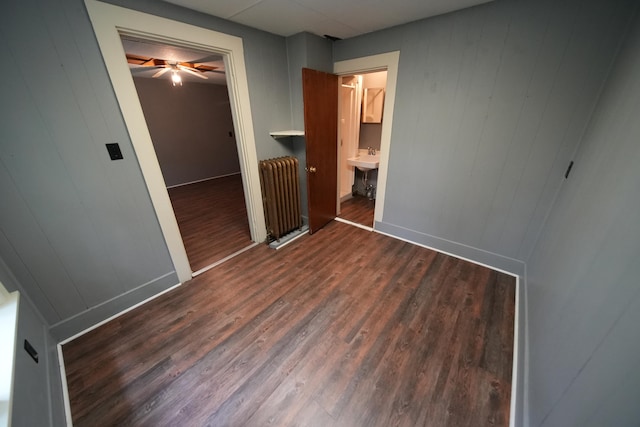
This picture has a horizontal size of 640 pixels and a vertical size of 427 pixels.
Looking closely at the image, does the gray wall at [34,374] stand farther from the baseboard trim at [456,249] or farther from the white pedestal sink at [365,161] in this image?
the white pedestal sink at [365,161]

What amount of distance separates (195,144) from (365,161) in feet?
14.1

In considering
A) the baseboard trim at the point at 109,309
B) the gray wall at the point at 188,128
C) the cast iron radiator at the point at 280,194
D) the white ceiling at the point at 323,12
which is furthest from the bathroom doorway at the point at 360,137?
the gray wall at the point at 188,128

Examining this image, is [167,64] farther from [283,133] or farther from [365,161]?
[365,161]

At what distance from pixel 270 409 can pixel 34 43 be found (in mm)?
2420

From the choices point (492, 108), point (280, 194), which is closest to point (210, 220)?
point (280, 194)

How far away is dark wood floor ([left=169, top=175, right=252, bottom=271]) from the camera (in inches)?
105

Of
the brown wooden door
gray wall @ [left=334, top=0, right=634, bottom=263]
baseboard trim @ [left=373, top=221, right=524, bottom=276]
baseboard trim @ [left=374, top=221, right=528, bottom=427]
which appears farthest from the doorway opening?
gray wall @ [left=334, top=0, right=634, bottom=263]

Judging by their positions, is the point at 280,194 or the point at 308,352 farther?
the point at 280,194

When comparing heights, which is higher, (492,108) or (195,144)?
(492,108)

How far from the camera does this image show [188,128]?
17.1 feet

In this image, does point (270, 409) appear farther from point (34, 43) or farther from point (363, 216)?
point (363, 216)

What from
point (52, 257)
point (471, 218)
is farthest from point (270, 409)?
point (471, 218)

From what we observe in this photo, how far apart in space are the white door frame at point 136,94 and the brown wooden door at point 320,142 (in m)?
0.63

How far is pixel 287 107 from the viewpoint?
2656 millimetres
